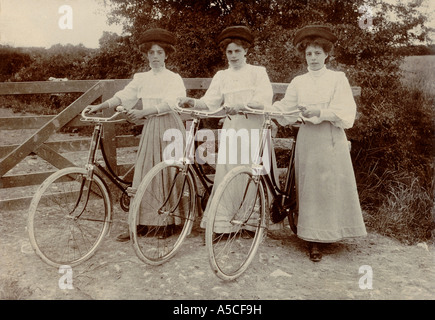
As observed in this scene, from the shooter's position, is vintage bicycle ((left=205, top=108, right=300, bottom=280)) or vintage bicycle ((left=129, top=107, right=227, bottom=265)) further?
vintage bicycle ((left=129, top=107, right=227, bottom=265))

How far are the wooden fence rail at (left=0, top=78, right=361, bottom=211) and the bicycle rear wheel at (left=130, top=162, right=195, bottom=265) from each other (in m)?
1.19

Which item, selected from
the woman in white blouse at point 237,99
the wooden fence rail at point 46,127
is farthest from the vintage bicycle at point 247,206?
the wooden fence rail at point 46,127

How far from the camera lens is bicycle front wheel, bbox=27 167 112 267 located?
11.9 feet

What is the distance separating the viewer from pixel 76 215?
383 centimetres

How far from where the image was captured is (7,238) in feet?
15.2

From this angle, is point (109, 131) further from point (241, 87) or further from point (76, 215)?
point (241, 87)

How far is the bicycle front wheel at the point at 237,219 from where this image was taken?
3629 mm

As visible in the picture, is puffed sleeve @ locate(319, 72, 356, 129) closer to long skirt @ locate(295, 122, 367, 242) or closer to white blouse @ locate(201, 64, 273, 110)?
long skirt @ locate(295, 122, 367, 242)

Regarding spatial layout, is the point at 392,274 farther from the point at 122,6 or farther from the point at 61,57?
the point at 61,57
